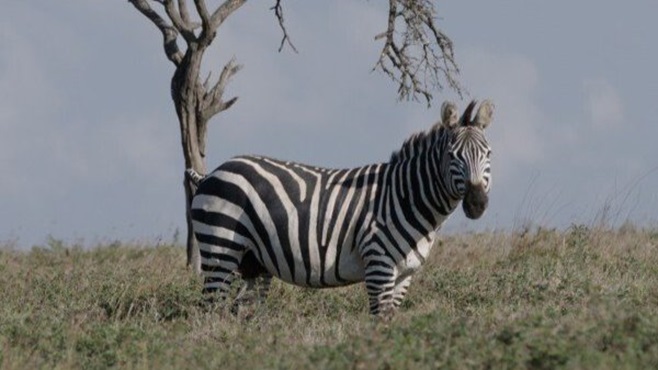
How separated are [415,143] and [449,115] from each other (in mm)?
560

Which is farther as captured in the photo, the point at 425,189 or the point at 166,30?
the point at 166,30

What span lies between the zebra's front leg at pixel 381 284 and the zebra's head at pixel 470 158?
91cm

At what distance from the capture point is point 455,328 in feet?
31.1

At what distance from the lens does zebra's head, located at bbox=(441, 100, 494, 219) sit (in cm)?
1296

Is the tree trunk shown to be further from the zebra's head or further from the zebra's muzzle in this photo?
the zebra's muzzle

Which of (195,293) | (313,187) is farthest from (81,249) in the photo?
(313,187)

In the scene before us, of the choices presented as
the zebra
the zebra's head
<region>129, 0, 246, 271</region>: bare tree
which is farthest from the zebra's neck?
<region>129, 0, 246, 271</region>: bare tree

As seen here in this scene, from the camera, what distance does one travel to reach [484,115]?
13.5 m

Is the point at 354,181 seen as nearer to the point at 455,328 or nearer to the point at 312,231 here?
the point at 312,231

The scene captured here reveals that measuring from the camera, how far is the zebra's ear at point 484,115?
44.3 ft

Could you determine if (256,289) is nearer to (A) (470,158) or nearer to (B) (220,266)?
(B) (220,266)

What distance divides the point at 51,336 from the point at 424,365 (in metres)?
3.61

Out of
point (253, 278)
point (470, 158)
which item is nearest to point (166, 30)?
point (253, 278)

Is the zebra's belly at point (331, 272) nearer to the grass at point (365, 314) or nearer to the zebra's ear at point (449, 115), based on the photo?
the grass at point (365, 314)
